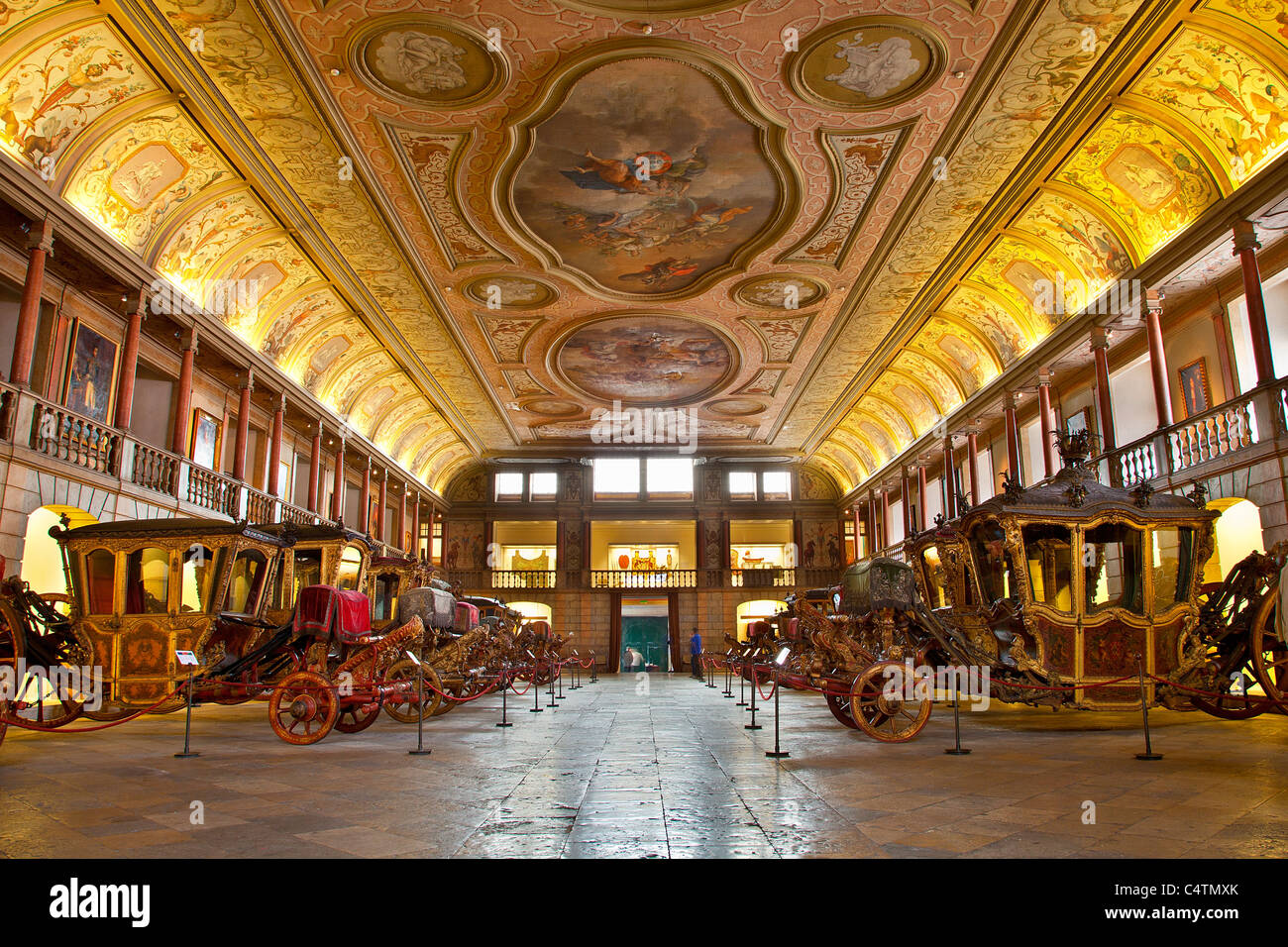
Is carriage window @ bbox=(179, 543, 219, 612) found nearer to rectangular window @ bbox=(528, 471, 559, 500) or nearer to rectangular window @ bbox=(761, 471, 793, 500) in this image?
rectangular window @ bbox=(528, 471, 559, 500)

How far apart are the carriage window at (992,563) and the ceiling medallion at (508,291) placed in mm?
11069

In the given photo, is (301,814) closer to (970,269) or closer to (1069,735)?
(1069,735)

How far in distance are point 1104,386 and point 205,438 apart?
18.0 metres

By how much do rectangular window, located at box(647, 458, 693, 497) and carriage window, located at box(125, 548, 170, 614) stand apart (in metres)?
24.2

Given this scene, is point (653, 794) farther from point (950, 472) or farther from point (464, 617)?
point (950, 472)

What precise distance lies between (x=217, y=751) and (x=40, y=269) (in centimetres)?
762

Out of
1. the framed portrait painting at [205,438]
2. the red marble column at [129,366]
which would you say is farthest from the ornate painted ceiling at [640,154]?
the framed portrait painting at [205,438]

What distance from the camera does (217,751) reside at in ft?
25.1

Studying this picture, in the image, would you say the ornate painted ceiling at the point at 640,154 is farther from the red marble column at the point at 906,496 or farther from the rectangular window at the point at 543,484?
the rectangular window at the point at 543,484

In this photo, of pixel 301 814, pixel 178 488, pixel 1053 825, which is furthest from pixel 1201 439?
pixel 178 488

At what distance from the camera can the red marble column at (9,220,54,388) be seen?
10.7 m

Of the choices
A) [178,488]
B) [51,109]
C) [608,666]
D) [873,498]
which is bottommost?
[608,666]

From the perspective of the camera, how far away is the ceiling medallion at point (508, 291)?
17.4 meters

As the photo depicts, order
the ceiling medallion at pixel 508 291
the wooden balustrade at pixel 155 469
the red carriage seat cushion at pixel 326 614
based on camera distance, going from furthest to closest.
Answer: the ceiling medallion at pixel 508 291 → the wooden balustrade at pixel 155 469 → the red carriage seat cushion at pixel 326 614
